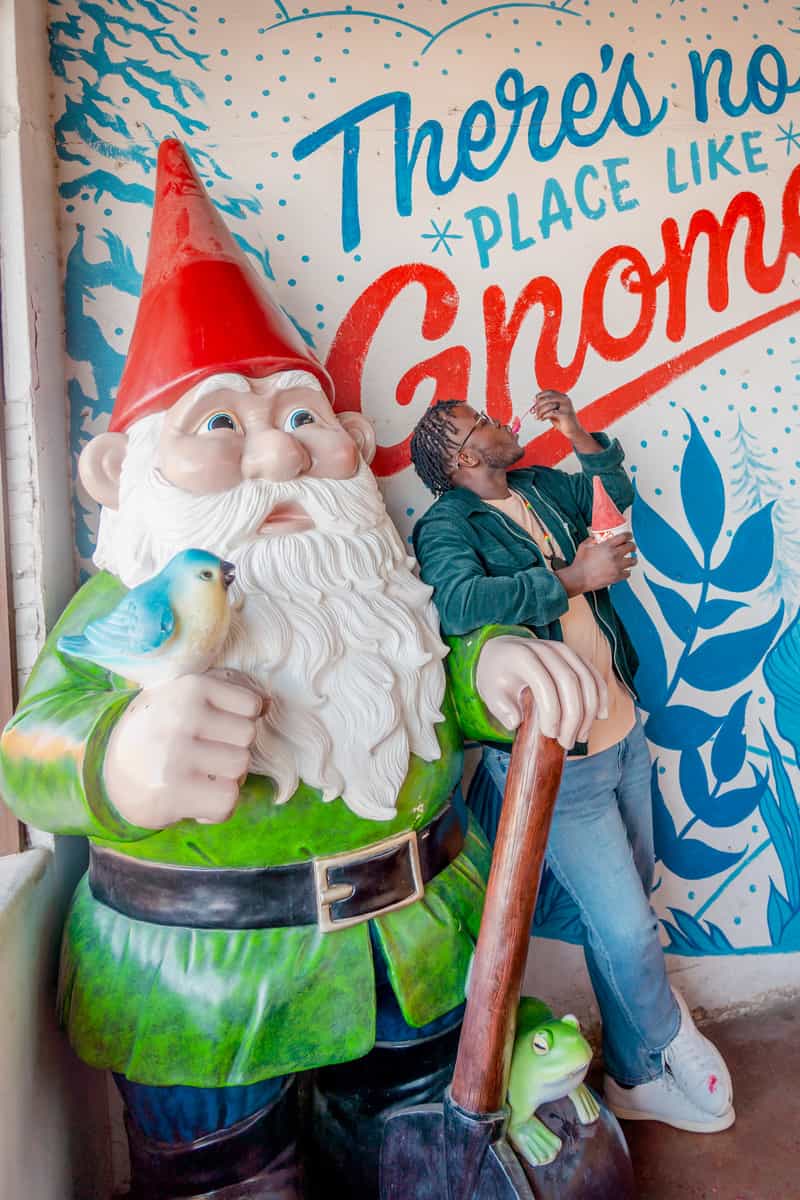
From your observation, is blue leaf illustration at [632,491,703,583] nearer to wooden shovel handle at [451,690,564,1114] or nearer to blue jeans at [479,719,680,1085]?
blue jeans at [479,719,680,1085]

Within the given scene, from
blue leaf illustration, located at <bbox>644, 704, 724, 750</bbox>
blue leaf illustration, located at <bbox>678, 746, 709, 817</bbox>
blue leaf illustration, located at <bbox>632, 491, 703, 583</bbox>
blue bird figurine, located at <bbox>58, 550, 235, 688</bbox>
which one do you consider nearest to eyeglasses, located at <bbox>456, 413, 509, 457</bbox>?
blue leaf illustration, located at <bbox>632, 491, 703, 583</bbox>

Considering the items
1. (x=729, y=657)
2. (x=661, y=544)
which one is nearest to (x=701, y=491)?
(x=661, y=544)

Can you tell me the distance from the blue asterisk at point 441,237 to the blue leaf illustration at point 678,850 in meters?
1.17

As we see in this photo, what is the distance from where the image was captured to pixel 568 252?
187cm

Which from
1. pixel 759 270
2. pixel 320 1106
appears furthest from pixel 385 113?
pixel 320 1106

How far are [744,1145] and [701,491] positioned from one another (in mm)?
1261

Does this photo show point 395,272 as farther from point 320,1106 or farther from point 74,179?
point 320,1106

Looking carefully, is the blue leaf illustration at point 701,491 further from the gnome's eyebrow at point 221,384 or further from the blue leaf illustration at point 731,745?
the gnome's eyebrow at point 221,384

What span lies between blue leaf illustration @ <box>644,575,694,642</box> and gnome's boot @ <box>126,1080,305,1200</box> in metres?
1.21

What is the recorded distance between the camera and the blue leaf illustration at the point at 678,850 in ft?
6.44

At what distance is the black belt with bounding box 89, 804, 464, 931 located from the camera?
1163mm

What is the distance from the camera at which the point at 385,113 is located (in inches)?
69.4

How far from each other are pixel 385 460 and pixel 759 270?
96 centimetres

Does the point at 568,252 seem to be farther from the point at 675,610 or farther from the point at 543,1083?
the point at 543,1083
